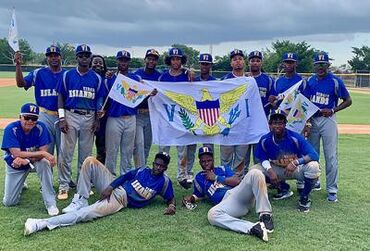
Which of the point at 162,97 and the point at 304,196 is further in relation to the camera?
the point at 162,97

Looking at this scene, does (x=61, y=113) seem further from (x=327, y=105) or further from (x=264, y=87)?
(x=327, y=105)

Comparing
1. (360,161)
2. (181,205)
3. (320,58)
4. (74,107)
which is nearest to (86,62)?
(74,107)

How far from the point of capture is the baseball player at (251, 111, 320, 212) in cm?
664

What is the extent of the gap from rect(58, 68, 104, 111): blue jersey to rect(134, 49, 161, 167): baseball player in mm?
995

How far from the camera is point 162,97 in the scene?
796 centimetres

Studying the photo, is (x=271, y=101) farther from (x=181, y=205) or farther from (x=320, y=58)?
(x=181, y=205)

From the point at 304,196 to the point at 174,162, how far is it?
4394 mm

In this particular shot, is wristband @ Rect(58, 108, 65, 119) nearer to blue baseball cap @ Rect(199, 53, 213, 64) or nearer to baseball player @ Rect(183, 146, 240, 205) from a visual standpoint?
baseball player @ Rect(183, 146, 240, 205)

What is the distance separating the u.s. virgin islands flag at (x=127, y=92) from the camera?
24.3ft

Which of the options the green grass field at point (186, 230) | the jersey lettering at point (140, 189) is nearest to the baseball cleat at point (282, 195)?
the green grass field at point (186, 230)

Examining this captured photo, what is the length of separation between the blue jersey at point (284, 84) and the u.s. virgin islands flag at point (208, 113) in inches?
12.6

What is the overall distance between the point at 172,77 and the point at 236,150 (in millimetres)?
1721

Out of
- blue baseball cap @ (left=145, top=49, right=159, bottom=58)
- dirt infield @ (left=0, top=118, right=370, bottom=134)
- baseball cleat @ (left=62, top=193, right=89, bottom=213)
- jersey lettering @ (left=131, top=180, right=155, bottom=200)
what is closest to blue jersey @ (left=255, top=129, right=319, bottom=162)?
jersey lettering @ (left=131, top=180, right=155, bottom=200)

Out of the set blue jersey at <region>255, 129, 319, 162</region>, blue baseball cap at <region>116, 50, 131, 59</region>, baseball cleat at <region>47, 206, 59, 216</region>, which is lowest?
baseball cleat at <region>47, 206, 59, 216</region>
